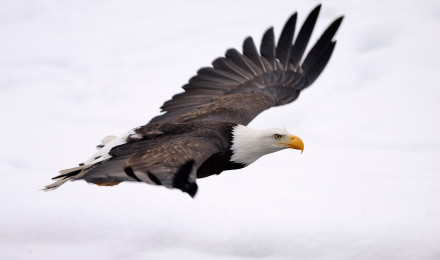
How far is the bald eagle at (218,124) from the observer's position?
751 centimetres

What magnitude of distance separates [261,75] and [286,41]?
0.57m

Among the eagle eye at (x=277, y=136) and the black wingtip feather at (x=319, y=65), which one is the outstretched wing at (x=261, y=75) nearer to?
the black wingtip feather at (x=319, y=65)

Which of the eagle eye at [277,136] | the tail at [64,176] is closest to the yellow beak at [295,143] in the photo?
Result: the eagle eye at [277,136]

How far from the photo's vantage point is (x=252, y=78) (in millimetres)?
10867

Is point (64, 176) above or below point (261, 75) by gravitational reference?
below

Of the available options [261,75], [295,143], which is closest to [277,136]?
[295,143]

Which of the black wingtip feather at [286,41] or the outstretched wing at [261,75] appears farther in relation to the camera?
the black wingtip feather at [286,41]

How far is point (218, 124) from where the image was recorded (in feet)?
29.6

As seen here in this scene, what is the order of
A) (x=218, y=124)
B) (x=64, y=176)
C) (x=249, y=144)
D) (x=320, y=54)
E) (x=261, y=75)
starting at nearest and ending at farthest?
(x=64, y=176)
(x=249, y=144)
(x=218, y=124)
(x=320, y=54)
(x=261, y=75)

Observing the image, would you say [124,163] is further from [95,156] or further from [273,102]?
[273,102]

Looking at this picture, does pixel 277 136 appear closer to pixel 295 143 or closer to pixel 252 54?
pixel 295 143

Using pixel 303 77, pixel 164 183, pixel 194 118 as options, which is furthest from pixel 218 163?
pixel 303 77

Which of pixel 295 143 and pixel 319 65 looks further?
pixel 319 65

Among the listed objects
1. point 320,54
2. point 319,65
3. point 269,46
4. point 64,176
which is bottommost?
point 64,176
